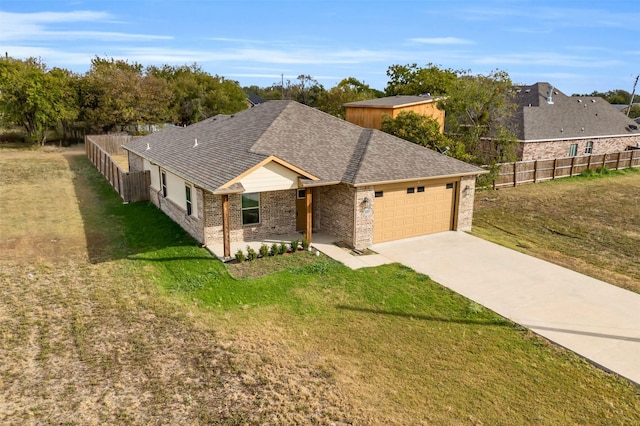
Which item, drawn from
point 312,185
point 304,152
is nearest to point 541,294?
point 312,185

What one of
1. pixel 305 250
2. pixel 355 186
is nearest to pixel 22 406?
pixel 305 250

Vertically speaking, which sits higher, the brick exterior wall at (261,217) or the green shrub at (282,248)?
the brick exterior wall at (261,217)

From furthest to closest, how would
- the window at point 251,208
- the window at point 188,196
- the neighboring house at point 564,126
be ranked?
the neighboring house at point 564,126 < the window at point 188,196 < the window at point 251,208

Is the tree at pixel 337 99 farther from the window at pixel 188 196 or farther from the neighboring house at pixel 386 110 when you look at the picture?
the window at pixel 188 196

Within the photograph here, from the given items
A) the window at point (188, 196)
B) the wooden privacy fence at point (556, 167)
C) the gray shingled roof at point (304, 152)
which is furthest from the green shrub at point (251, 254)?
the wooden privacy fence at point (556, 167)

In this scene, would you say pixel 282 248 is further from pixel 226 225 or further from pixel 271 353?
pixel 271 353

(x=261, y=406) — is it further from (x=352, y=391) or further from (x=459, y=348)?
(x=459, y=348)

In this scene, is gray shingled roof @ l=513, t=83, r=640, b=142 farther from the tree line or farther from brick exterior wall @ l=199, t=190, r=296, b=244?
brick exterior wall @ l=199, t=190, r=296, b=244
